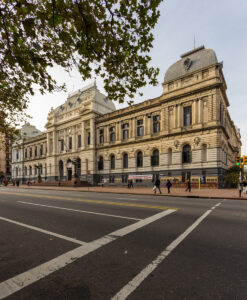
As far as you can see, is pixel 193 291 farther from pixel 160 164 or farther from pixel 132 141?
pixel 132 141

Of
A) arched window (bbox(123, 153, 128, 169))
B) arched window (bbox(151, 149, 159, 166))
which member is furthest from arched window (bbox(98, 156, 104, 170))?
arched window (bbox(151, 149, 159, 166))

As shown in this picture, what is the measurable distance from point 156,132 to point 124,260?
2968cm

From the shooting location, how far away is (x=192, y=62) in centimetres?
2861

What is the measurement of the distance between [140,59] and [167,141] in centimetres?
2454

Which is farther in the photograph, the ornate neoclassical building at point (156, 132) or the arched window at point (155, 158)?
the arched window at point (155, 158)


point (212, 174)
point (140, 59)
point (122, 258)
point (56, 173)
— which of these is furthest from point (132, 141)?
point (122, 258)

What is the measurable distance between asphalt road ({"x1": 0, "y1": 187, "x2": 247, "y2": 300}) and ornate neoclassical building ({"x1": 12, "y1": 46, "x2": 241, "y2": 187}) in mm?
22214

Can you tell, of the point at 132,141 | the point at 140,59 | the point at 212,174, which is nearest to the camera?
the point at 140,59

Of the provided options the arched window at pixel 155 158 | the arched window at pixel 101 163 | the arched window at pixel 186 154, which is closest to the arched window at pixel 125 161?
the arched window at pixel 101 163

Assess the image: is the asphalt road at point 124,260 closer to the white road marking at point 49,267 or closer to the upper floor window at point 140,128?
the white road marking at point 49,267

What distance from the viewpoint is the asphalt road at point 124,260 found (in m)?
2.53

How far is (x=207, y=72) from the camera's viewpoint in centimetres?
2631

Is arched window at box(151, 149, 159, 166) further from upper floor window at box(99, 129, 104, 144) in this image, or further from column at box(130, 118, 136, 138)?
upper floor window at box(99, 129, 104, 144)

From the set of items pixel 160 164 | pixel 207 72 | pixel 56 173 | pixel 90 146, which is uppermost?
pixel 207 72
